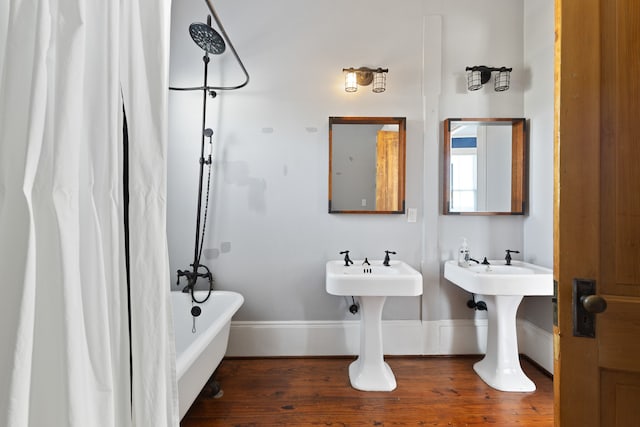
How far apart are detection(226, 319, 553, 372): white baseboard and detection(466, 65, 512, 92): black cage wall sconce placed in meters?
1.84

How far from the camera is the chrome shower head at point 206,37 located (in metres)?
1.63

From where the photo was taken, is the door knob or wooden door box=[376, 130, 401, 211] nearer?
the door knob

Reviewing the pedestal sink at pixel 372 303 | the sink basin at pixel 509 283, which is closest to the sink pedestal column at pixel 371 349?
the pedestal sink at pixel 372 303

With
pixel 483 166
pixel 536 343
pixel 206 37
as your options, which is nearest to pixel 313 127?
pixel 206 37

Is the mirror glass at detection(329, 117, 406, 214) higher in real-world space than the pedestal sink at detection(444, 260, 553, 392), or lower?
higher

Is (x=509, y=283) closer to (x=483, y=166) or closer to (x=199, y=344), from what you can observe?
(x=483, y=166)

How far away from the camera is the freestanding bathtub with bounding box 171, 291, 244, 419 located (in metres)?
1.28

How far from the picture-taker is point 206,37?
1.73 metres

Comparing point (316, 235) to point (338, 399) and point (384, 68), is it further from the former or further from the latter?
point (384, 68)

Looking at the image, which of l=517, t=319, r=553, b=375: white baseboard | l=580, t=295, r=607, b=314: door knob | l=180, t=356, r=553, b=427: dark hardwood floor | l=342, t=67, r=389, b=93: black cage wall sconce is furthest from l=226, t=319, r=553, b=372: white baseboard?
l=342, t=67, r=389, b=93: black cage wall sconce

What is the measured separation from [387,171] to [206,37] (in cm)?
154

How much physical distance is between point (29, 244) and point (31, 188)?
0.35 feet

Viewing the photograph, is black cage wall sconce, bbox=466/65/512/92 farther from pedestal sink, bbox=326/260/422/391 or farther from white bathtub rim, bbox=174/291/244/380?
white bathtub rim, bbox=174/291/244/380

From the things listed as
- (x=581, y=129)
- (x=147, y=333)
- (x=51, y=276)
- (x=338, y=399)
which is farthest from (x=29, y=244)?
(x=338, y=399)
